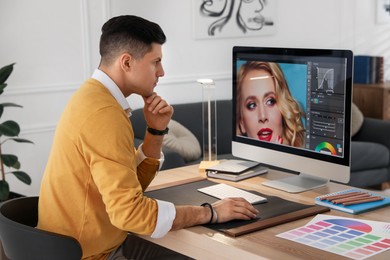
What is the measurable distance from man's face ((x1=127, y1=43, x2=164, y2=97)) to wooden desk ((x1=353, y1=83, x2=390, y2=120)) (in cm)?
433

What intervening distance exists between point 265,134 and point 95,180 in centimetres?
100

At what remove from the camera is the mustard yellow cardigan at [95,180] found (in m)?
2.12

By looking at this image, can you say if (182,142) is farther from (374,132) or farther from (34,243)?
(34,243)

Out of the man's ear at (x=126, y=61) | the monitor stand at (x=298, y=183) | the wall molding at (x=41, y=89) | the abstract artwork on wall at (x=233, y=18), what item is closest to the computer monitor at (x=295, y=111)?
the monitor stand at (x=298, y=183)

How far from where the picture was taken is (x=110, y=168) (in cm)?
212

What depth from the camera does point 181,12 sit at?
559 cm

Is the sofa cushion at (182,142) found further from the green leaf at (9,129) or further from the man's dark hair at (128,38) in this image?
the man's dark hair at (128,38)

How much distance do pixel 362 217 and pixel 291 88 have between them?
631mm

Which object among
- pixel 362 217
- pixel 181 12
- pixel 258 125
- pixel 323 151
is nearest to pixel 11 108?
pixel 181 12

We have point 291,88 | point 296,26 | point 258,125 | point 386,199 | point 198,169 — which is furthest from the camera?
point 296,26

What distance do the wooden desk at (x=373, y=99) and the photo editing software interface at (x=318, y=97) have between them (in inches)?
147

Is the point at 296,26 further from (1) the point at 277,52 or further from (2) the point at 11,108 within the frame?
(1) the point at 277,52

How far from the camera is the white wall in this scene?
473cm

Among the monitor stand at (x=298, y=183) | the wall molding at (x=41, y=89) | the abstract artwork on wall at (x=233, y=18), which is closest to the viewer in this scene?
the monitor stand at (x=298, y=183)
